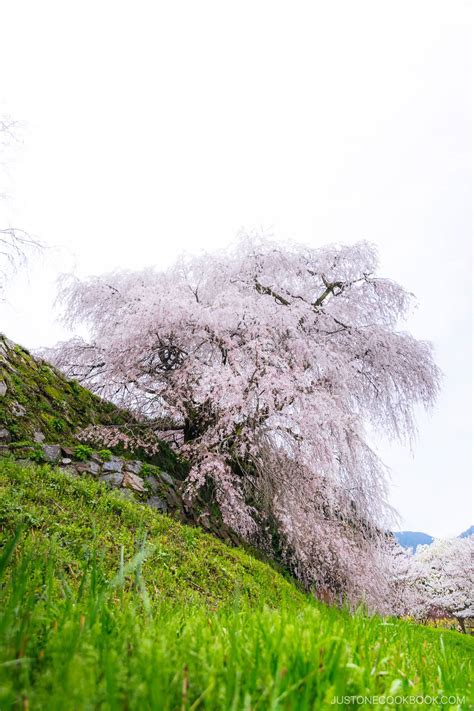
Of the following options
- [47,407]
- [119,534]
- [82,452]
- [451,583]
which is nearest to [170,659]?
[119,534]

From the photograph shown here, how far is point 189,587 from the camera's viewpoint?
446 cm

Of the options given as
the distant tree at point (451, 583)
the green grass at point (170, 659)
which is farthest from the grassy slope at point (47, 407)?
the distant tree at point (451, 583)

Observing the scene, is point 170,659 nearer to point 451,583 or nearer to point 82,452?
point 82,452

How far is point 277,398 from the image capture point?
8.09 metres

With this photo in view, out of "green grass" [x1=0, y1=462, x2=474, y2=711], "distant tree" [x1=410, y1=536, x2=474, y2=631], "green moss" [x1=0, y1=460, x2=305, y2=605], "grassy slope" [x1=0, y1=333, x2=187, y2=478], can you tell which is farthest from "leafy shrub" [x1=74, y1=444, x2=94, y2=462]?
"distant tree" [x1=410, y1=536, x2=474, y2=631]

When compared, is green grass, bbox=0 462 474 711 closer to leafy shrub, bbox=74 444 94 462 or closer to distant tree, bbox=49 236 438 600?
leafy shrub, bbox=74 444 94 462

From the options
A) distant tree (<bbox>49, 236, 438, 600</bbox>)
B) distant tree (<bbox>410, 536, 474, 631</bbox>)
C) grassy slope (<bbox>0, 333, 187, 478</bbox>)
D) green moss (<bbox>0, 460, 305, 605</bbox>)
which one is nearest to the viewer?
green moss (<bbox>0, 460, 305, 605</bbox>)

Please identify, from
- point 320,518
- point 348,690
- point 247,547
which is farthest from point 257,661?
point 320,518

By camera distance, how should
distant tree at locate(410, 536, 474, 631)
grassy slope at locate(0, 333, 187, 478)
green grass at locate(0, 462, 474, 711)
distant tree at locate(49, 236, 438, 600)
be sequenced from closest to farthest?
green grass at locate(0, 462, 474, 711)
grassy slope at locate(0, 333, 187, 478)
distant tree at locate(49, 236, 438, 600)
distant tree at locate(410, 536, 474, 631)

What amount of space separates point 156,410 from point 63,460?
10.9ft

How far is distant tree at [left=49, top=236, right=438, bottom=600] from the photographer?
→ 7.97 meters

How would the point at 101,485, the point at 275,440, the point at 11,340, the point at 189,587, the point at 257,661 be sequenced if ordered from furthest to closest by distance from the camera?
the point at 275,440 < the point at 11,340 < the point at 101,485 < the point at 189,587 < the point at 257,661

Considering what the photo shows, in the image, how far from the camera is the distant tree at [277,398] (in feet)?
26.1

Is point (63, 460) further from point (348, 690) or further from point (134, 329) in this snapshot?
point (348, 690)
